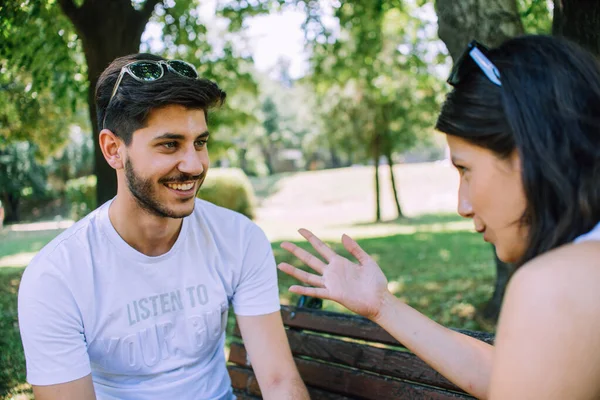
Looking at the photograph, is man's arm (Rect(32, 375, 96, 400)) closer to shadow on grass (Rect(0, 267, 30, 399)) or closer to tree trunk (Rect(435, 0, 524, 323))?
shadow on grass (Rect(0, 267, 30, 399))

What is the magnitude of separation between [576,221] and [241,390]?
83.7 inches

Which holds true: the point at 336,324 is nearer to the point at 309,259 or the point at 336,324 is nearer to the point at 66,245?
the point at 309,259

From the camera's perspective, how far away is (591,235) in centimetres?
140

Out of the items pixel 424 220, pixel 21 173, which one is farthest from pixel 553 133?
pixel 21 173

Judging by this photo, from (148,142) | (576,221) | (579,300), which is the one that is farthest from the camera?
(148,142)

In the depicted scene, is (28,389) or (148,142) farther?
(28,389)

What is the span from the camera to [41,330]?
2.11 meters

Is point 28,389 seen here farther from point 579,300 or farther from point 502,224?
point 579,300

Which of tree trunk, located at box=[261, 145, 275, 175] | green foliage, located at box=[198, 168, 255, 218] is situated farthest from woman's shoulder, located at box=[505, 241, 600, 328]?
tree trunk, located at box=[261, 145, 275, 175]

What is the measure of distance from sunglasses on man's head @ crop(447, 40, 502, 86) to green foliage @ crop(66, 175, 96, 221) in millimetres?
17609

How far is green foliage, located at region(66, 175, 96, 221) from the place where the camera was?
59.0ft

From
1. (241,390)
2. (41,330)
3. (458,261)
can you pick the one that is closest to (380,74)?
(458,261)

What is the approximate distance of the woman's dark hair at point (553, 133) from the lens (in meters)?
1.41

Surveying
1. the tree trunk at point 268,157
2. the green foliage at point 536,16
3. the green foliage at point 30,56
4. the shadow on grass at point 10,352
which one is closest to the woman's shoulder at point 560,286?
the shadow on grass at point 10,352
